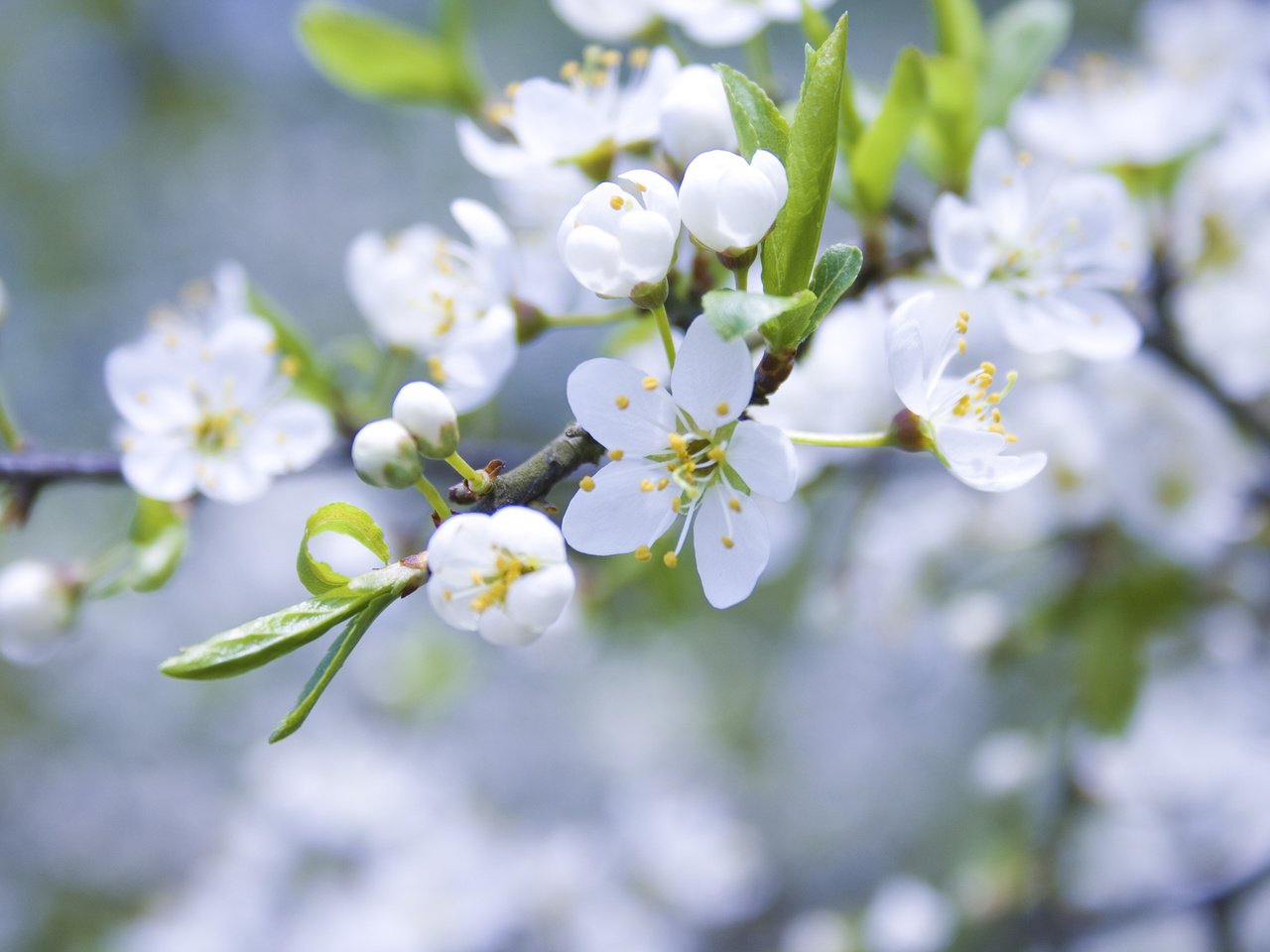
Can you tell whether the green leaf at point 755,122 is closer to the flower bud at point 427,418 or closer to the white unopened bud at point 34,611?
the flower bud at point 427,418

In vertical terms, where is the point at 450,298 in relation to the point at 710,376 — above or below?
below

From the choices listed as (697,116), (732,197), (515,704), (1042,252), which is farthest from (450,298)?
(515,704)

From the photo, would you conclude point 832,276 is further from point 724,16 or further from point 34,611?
point 34,611

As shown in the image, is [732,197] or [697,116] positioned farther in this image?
[697,116]

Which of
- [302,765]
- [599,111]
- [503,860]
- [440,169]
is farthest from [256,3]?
[599,111]

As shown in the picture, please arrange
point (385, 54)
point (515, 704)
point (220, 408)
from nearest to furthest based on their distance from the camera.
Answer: point (220, 408) → point (385, 54) → point (515, 704)

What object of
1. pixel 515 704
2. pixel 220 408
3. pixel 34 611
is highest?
pixel 220 408

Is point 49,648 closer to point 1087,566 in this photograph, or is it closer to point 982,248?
point 982,248
